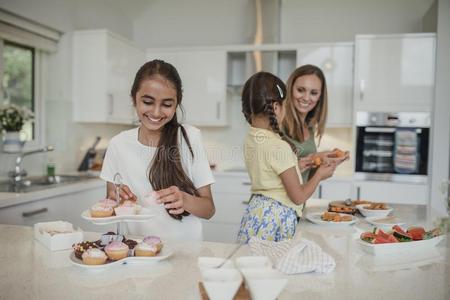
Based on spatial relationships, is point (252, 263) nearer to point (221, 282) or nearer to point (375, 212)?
point (221, 282)

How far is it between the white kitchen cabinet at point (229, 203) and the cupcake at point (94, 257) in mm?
2557

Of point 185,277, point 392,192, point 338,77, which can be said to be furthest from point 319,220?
point 338,77

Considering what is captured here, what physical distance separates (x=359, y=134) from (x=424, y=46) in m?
0.82

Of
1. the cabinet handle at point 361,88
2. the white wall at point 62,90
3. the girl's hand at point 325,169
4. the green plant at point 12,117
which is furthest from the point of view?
the cabinet handle at point 361,88

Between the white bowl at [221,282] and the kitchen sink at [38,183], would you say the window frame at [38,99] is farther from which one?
the white bowl at [221,282]

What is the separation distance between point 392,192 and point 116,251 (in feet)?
9.08

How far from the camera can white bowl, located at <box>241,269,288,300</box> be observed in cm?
77

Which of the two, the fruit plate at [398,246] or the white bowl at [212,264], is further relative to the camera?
the fruit plate at [398,246]

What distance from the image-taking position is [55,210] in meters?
2.53

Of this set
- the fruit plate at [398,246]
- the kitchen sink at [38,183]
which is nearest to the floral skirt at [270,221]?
the fruit plate at [398,246]

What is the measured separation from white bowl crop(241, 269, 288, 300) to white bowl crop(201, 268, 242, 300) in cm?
2

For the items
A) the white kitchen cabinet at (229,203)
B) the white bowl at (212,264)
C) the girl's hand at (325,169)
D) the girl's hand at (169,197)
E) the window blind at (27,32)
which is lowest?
the white kitchen cabinet at (229,203)

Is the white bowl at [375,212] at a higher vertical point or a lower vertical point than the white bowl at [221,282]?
lower

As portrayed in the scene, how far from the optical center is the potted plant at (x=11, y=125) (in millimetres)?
2705
